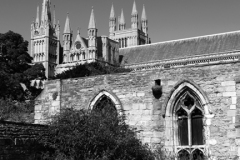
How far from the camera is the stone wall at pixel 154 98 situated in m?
13.0

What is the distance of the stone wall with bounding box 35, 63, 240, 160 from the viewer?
1302 cm

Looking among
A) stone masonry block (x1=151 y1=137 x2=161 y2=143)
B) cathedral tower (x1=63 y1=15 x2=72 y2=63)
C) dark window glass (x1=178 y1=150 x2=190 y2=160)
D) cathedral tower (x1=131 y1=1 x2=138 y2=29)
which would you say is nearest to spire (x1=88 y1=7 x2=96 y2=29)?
cathedral tower (x1=63 y1=15 x2=72 y2=63)

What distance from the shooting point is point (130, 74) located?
14.9 meters

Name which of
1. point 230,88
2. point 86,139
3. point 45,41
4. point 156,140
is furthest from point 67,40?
point 230,88

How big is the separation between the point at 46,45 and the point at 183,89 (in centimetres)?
7918

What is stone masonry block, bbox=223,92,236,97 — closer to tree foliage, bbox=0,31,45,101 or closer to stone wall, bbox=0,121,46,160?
stone wall, bbox=0,121,46,160

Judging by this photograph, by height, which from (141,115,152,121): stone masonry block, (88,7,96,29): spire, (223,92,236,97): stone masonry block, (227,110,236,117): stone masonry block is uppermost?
(88,7,96,29): spire

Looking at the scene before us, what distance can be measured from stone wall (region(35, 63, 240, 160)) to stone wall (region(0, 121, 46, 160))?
11.7ft

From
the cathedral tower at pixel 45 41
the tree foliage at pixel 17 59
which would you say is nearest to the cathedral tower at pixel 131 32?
the cathedral tower at pixel 45 41

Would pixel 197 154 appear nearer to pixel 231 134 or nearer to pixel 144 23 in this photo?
pixel 231 134

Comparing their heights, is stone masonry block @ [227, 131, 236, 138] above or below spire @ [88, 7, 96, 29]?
below

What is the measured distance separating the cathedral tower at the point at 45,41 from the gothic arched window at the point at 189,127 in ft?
250

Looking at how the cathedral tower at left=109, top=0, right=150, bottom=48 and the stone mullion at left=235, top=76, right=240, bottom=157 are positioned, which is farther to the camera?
the cathedral tower at left=109, top=0, right=150, bottom=48

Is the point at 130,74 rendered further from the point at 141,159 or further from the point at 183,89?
the point at 141,159
